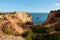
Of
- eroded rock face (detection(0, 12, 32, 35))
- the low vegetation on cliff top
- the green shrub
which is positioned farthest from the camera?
eroded rock face (detection(0, 12, 32, 35))

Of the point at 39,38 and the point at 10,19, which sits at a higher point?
the point at 10,19

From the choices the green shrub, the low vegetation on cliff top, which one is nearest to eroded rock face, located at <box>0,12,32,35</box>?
the green shrub

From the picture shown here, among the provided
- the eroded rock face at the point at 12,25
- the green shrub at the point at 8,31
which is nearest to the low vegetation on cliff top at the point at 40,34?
the eroded rock face at the point at 12,25

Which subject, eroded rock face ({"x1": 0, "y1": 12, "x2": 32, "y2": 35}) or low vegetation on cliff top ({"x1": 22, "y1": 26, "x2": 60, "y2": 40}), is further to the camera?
eroded rock face ({"x1": 0, "y1": 12, "x2": 32, "y2": 35})

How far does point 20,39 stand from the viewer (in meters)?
22.0

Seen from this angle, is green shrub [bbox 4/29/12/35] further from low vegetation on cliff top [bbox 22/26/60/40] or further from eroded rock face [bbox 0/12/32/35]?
low vegetation on cliff top [bbox 22/26/60/40]

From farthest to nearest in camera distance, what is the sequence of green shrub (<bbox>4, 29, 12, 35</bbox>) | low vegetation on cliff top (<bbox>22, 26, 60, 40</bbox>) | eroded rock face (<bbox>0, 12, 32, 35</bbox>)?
1. eroded rock face (<bbox>0, 12, 32, 35</bbox>)
2. green shrub (<bbox>4, 29, 12, 35</bbox>)
3. low vegetation on cliff top (<bbox>22, 26, 60, 40</bbox>)

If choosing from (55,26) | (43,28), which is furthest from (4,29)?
(55,26)

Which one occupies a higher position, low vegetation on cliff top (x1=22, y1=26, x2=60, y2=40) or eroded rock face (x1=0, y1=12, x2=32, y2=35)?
eroded rock face (x1=0, y1=12, x2=32, y2=35)

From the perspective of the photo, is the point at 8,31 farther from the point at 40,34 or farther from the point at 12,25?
the point at 40,34

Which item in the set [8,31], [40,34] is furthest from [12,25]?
[40,34]

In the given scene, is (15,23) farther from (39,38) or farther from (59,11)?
(59,11)

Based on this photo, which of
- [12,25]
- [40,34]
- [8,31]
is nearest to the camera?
[8,31]

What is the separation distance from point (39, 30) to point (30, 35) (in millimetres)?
2297
